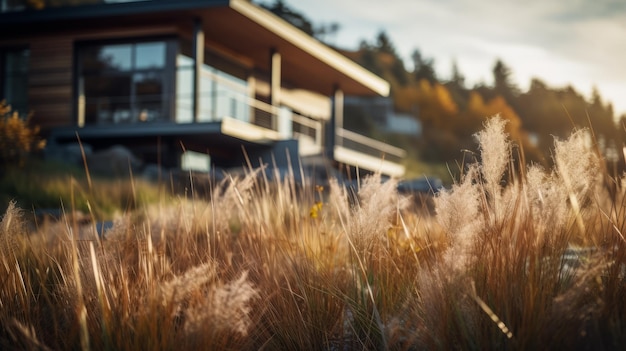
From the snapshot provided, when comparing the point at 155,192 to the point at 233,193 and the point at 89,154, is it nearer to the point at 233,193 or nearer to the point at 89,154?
the point at 89,154

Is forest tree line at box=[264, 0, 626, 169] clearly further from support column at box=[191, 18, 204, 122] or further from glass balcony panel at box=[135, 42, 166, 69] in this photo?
support column at box=[191, 18, 204, 122]

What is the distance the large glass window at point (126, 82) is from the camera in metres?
16.4

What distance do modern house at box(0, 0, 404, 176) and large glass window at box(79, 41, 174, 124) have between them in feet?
0.08

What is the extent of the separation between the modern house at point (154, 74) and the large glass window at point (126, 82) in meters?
0.02

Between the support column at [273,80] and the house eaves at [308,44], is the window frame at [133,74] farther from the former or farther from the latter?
the support column at [273,80]

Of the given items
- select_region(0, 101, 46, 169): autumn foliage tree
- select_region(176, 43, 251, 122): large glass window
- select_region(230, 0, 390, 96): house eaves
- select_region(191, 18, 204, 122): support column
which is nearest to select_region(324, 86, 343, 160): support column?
select_region(230, 0, 390, 96): house eaves

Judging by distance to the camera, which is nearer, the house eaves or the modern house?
the house eaves

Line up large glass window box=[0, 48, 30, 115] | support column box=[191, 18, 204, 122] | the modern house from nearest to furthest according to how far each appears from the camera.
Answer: support column box=[191, 18, 204, 122]
the modern house
large glass window box=[0, 48, 30, 115]

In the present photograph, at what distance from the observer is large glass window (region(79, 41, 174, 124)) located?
1642 centimetres

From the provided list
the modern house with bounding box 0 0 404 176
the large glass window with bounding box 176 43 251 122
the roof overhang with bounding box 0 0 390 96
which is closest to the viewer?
the roof overhang with bounding box 0 0 390 96

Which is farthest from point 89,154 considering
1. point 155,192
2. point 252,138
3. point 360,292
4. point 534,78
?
point 534,78

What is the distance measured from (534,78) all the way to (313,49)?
58.7 m

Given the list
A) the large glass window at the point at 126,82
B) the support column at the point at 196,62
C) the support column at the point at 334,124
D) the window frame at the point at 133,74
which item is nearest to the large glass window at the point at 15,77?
the window frame at the point at 133,74

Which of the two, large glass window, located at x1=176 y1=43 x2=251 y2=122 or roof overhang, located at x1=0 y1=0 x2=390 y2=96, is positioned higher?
roof overhang, located at x1=0 y1=0 x2=390 y2=96
